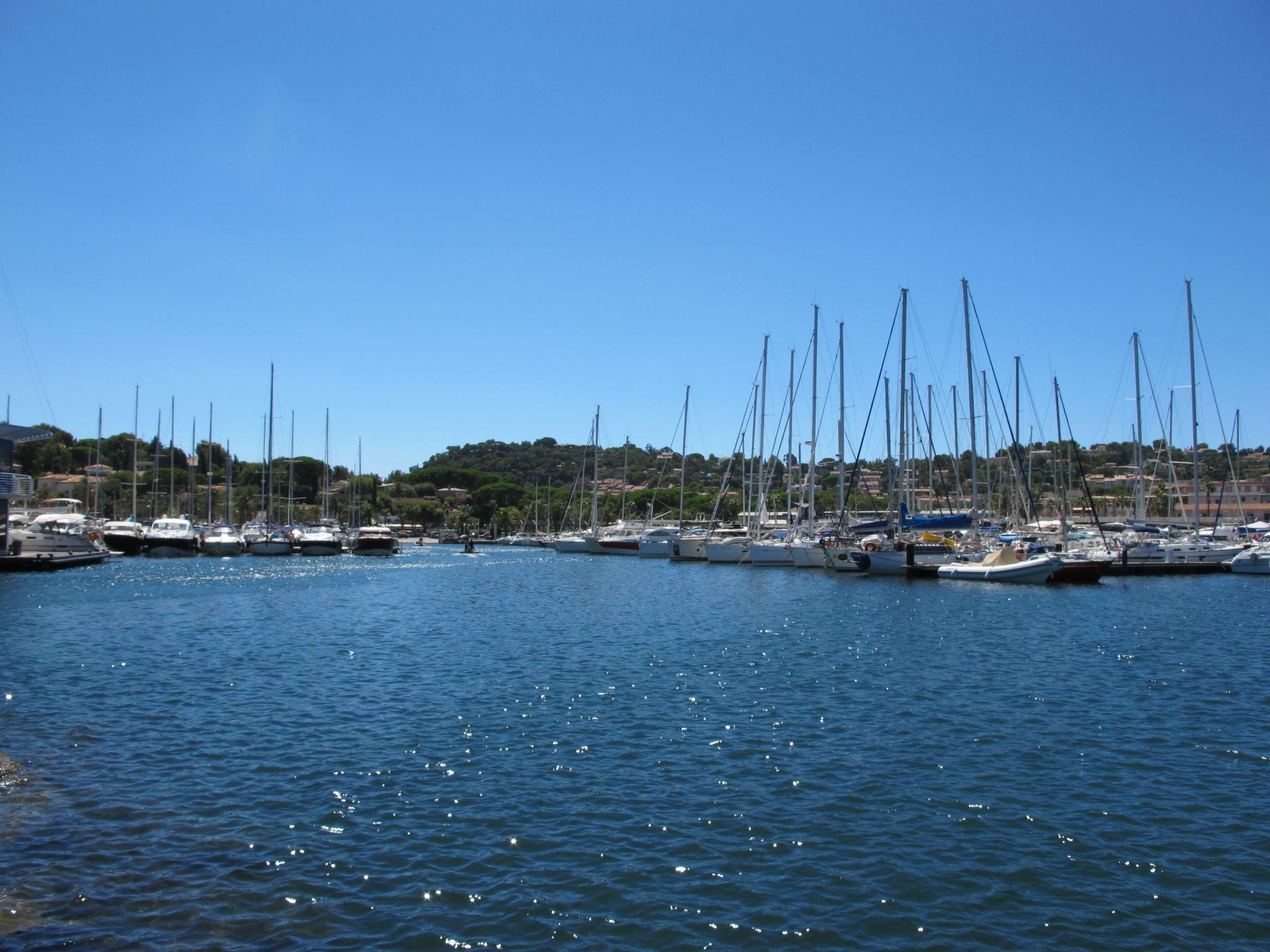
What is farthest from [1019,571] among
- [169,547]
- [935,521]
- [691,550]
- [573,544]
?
[169,547]

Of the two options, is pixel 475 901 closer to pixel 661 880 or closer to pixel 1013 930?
pixel 661 880

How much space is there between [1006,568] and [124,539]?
211ft

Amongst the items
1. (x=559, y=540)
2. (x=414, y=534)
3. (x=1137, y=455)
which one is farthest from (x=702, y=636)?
(x=414, y=534)

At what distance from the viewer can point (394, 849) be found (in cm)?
1034

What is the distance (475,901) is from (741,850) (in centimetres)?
314

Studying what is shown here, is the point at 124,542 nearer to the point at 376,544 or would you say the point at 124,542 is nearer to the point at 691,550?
the point at 376,544

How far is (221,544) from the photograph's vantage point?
75.1 meters

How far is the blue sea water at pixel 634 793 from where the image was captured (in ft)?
28.6

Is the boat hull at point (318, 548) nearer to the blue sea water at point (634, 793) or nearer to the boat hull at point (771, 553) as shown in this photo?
the boat hull at point (771, 553)

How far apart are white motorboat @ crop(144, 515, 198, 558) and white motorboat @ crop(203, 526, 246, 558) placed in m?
1.07

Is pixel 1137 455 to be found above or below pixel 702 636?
above

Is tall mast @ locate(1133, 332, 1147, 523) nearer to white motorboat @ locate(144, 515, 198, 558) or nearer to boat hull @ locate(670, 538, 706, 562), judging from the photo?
boat hull @ locate(670, 538, 706, 562)

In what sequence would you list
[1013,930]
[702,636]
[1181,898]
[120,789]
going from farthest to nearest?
[702,636] < [120,789] < [1181,898] < [1013,930]

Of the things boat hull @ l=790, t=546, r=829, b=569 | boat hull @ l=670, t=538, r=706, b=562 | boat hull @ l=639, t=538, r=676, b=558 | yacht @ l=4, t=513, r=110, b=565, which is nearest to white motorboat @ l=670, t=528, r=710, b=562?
boat hull @ l=670, t=538, r=706, b=562
